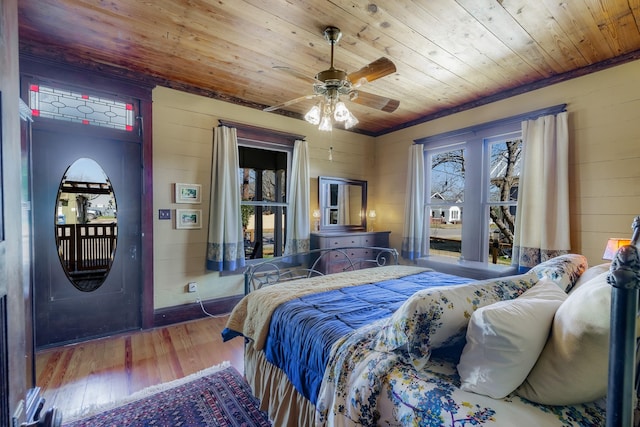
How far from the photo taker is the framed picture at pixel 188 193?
3.22 metres

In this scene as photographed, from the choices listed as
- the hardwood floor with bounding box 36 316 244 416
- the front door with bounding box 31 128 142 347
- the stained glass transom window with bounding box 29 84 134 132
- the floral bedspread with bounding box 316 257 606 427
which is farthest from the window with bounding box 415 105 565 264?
the front door with bounding box 31 128 142 347

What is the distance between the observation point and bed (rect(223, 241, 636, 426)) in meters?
0.83

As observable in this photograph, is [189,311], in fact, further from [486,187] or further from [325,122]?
[486,187]

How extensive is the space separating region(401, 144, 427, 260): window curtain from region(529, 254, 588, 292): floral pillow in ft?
7.44

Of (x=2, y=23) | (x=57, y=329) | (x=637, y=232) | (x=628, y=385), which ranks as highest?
(x=2, y=23)

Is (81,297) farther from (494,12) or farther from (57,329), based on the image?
(494,12)

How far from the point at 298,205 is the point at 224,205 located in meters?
1.01

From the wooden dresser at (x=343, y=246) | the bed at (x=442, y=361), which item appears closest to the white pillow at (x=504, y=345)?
the bed at (x=442, y=361)

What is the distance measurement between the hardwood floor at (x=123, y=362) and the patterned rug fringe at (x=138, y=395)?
0.19ft

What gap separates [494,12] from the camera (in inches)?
77.3

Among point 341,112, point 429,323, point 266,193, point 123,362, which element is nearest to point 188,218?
point 266,193

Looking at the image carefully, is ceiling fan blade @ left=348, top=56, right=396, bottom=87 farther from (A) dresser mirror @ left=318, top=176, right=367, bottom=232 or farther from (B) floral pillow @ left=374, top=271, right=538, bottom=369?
(A) dresser mirror @ left=318, top=176, right=367, bottom=232

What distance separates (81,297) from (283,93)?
301 centimetres

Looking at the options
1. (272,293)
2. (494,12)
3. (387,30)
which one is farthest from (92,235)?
(494,12)
